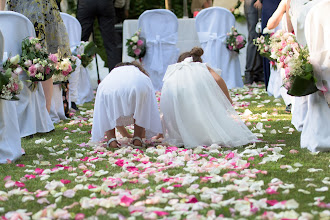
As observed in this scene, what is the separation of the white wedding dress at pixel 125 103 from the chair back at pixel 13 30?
3.64ft

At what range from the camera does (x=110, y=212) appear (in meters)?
3.25

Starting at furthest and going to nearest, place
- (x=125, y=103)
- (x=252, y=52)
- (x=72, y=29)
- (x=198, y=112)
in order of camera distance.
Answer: (x=252, y=52) < (x=72, y=29) < (x=198, y=112) < (x=125, y=103)

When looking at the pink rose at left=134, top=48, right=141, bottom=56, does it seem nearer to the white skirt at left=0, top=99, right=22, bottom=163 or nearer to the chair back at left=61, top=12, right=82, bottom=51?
the chair back at left=61, top=12, right=82, bottom=51

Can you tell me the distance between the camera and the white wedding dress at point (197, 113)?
5309mm

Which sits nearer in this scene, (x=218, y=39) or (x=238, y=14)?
(x=218, y=39)

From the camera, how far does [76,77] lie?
8.67 meters

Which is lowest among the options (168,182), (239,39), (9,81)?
(168,182)

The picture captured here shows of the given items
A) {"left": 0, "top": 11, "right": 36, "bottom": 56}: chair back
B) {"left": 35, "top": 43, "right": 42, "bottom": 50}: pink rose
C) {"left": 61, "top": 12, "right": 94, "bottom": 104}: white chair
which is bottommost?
{"left": 61, "top": 12, "right": 94, "bottom": 104}: white chair

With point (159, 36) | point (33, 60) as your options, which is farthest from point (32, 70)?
point (159, 36)

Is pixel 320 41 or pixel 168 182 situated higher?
pixel 320 41

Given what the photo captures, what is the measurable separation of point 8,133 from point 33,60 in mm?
1202

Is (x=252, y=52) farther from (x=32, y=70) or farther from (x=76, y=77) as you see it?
(x=32, y=70)

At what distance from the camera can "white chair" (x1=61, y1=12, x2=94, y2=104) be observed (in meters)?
8.56

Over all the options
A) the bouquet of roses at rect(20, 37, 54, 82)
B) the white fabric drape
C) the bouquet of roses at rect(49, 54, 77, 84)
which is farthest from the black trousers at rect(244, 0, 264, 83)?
the bouquet of roses at rect(20, 37, 54, 82)
